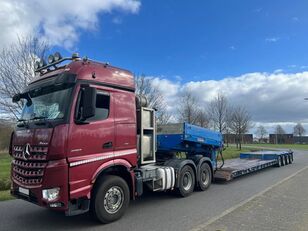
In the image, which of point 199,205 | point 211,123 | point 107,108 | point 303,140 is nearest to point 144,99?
point 107,108

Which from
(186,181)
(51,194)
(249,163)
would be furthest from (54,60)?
(249,163)

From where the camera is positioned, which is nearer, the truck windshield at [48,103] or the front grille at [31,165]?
the front grille at [31,165]

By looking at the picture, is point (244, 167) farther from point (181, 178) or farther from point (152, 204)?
point (152, 204)

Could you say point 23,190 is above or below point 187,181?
above

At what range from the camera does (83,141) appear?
6.43m

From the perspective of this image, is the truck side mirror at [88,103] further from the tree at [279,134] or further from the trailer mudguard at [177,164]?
the tree at [279,134]

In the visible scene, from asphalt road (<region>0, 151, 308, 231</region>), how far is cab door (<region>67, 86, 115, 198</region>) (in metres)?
1.06

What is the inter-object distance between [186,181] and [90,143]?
4247 mm

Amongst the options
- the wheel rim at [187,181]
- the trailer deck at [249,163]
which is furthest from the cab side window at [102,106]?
the trailer deck at [249,163]

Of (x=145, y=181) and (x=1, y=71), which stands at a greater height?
(x=1, y=71)

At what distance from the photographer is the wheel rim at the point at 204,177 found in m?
10.7

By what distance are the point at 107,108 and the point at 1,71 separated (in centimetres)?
1642

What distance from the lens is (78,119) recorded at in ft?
20.8

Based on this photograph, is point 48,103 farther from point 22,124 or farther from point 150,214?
point 150,214
